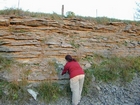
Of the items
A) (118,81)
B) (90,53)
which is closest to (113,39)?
(90,53)

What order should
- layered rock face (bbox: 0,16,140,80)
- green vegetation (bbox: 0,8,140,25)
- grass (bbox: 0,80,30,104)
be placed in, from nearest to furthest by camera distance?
1. grass (bbox: 0,80,30,104)
2. layered rock face (bbox: 0,16,140,80)
3. green vegetation (bbox: 0,8,140,25)

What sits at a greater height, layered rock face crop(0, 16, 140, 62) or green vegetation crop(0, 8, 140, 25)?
green vegetation crop(0, 8, 140, 25)

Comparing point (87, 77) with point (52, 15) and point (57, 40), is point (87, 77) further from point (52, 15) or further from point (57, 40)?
point (52, 15)

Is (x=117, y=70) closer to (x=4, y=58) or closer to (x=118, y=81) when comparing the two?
(x=118, y=81)

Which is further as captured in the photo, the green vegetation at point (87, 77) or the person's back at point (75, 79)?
the person's back at point (75, 79)

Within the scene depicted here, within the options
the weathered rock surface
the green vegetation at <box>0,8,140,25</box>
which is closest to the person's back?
the weathered rock surface

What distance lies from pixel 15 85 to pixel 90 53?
10.5 ft

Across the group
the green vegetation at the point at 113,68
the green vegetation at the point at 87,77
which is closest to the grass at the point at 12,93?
the green vegetation at the point at 87,77

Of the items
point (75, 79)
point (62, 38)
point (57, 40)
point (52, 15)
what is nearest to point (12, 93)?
point (75, 79)

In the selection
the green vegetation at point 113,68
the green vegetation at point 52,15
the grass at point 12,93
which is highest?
the green vegetation at point 52,15

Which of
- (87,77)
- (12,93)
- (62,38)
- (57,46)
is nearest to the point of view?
(12,93)

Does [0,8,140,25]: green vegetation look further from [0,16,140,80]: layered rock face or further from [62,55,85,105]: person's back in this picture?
[62,55,85,105]: person's back

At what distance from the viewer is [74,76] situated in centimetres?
600

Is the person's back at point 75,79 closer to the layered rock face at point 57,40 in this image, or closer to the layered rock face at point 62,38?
the layered rock face at point 57,40
